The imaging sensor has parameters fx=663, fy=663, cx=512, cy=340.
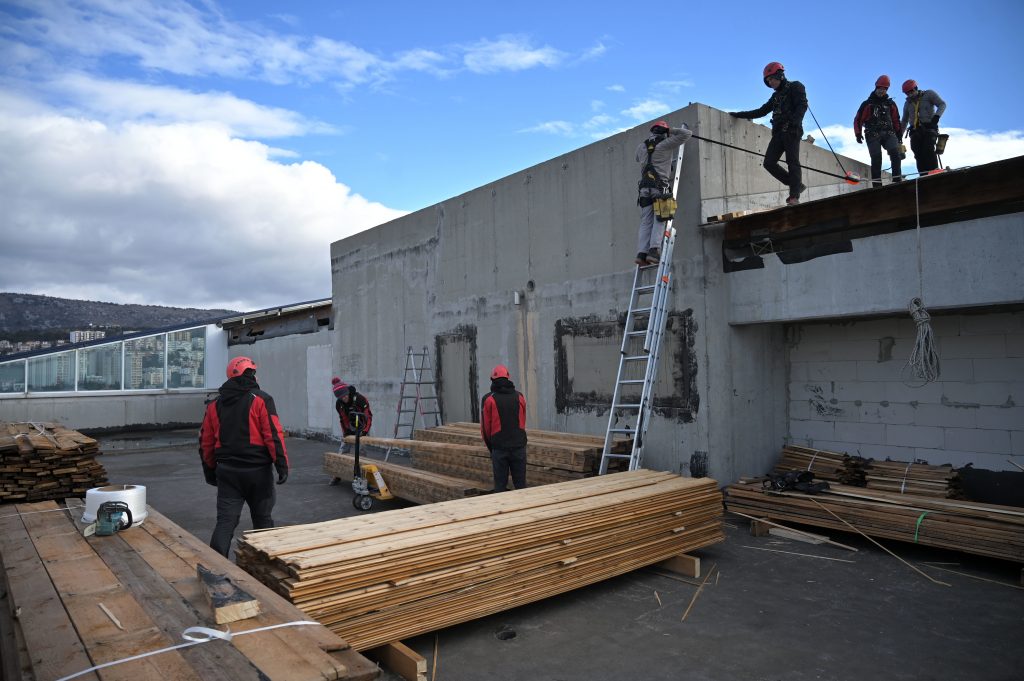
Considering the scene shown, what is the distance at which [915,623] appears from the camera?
4586 mm

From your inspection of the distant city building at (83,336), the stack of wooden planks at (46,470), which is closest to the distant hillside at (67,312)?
the distant city building at (83,336)

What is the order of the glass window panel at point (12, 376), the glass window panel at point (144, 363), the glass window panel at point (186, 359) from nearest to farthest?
1. the glass window panel at point (12, 376)
2. the glass window panel at point (144, 363)
3. the glass window panel at point (186, 359)

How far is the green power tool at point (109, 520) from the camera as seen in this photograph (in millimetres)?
4602

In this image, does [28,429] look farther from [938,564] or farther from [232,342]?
[232,342]

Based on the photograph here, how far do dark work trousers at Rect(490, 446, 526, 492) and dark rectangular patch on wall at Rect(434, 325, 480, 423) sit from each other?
4355mm

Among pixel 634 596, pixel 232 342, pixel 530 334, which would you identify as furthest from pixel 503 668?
pixel 232 342

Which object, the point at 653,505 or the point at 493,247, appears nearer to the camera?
the point at 653,505

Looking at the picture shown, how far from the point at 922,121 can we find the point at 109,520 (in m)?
9.85

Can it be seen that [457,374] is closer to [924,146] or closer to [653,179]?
[653,179]

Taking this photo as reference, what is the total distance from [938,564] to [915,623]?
5.12 feet

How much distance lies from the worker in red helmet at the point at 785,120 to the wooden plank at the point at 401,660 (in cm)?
649

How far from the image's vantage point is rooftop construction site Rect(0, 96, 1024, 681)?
3.86 meters

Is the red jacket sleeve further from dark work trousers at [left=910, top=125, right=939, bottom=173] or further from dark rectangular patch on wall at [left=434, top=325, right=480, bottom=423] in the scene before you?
dark work trousers at [left=910, top=125, right=939, bottom=173]

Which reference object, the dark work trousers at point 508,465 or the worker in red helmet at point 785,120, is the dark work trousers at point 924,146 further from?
the dark work trousers at point 508,465
